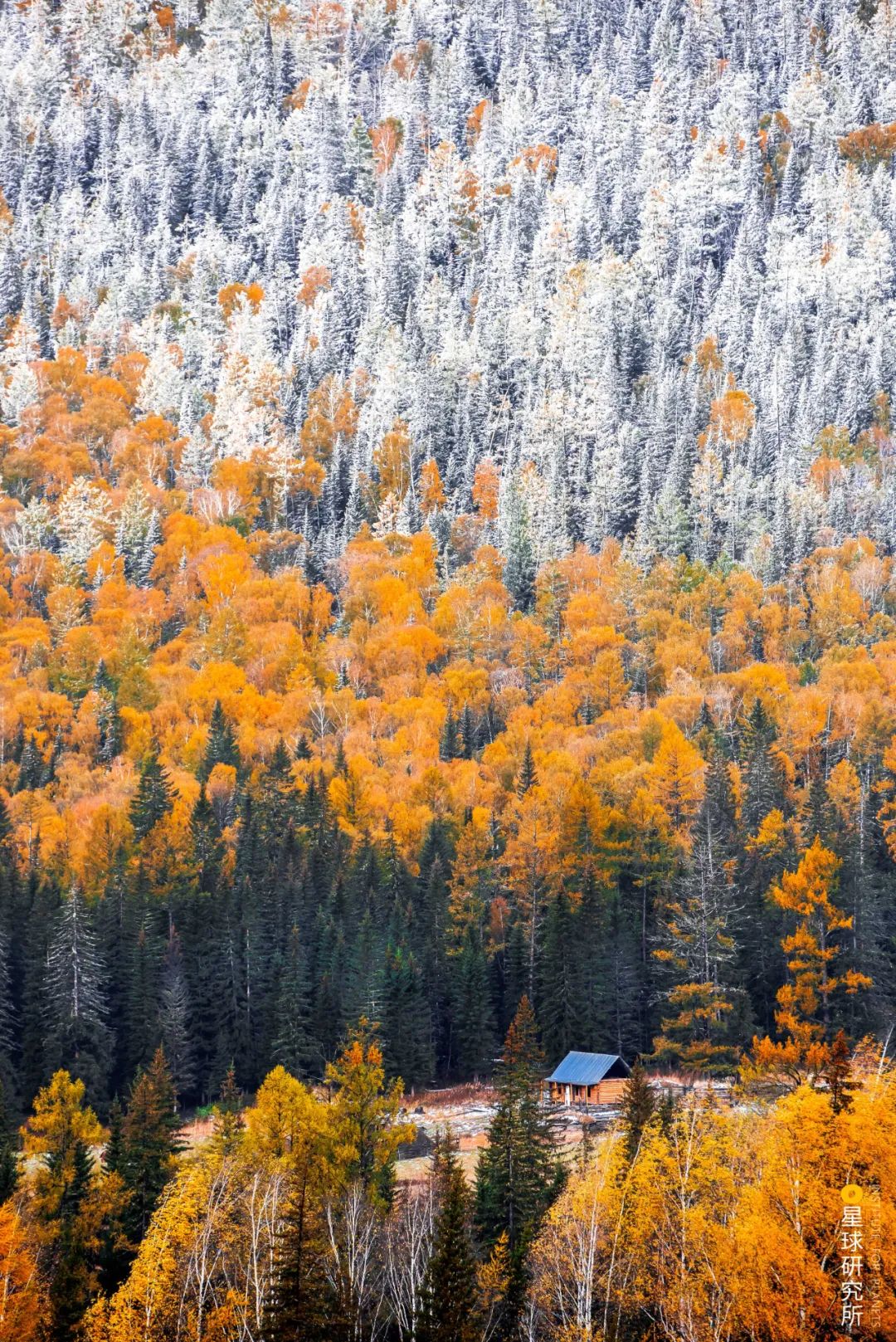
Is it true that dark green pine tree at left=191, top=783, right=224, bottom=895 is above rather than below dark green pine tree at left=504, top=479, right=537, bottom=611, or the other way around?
below

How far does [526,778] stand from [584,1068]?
44363 millimetres

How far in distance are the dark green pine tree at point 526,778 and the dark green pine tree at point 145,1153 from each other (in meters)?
59.6

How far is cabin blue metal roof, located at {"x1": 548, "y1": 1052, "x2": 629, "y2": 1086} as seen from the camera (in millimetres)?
73438

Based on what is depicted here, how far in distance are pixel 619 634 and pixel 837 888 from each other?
7958cm

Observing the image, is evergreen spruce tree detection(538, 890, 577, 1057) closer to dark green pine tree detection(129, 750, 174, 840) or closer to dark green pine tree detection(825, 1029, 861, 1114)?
dark green pine tree detection(129, 750, 174, 840)

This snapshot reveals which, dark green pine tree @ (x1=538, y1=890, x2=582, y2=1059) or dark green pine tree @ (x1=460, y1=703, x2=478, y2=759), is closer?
dark green pine tree @ (x1=538, y1=890, x2=582, y2=1059)

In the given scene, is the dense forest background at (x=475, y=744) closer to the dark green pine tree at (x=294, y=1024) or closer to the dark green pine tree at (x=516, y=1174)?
the dark green pine tree at (x=294, y=1024)

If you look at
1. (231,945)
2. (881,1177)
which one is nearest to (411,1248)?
(881,1177)

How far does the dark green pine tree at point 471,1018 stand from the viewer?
3337 inches

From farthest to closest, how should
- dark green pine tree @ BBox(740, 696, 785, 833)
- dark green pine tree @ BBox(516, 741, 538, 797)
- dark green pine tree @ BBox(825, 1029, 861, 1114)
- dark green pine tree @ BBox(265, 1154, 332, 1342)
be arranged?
1. dark green pine tree @ BBox(516, 741, 538, 797)
2. dark green pine tree @ BBox(740, 696, 785, 833)
3. dark green pine tree @ BBox(825, 1029, 861, 1114)
4. dark green pine tree @ BBox(265, 1154, 332, 1342)

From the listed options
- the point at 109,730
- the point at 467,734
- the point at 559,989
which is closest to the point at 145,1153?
the point at 559,989

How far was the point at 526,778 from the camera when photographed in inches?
4626

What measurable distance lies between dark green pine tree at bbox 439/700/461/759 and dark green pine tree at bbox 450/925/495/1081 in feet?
153

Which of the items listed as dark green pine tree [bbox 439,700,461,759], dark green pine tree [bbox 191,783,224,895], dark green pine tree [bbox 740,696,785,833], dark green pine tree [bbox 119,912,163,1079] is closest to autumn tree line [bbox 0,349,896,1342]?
dark green pine tree [bbox 119,912,163,1079]
